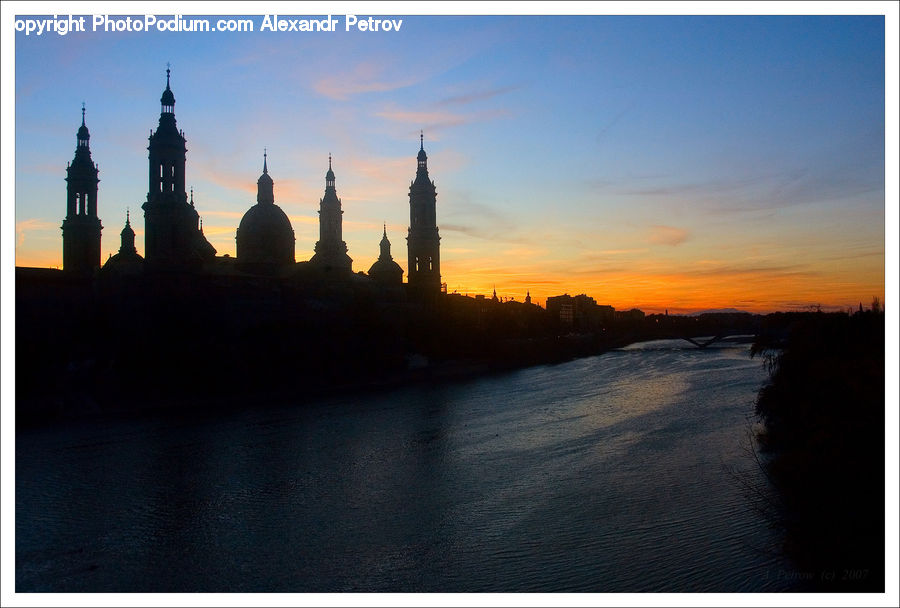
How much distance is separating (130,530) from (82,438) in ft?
26.1

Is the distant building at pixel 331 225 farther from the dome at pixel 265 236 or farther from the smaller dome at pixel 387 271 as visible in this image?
the dome at pixel 265 236

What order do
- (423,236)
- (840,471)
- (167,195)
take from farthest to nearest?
(423,236)
(167,195)
(840,471)

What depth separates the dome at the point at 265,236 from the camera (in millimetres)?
42406

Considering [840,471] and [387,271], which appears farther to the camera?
[387,271]

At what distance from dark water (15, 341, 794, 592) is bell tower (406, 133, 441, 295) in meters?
30.5

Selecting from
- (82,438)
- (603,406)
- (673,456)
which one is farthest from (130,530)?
(603,406)

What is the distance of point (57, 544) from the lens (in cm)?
1083

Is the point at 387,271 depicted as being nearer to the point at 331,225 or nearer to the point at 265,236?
the point at 331,225

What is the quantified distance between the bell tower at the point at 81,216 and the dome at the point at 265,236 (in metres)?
7.19

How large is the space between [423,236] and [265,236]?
1294 centimetres

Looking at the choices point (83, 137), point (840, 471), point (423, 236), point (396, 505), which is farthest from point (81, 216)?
point (840, 471)

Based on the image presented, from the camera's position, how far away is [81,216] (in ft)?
126

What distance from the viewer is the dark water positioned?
962 cm

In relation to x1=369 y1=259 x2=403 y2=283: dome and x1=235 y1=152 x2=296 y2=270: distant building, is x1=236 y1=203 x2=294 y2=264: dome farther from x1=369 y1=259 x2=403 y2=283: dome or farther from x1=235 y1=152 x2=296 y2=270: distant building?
x1=369 y1=259 x2=403 y2=283: dome
